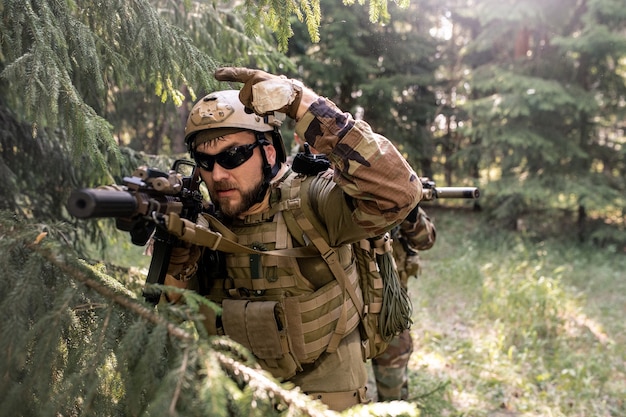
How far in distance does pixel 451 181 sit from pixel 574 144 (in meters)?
5.10

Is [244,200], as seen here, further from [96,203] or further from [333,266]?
[96,203]

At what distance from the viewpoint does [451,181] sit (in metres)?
16.3

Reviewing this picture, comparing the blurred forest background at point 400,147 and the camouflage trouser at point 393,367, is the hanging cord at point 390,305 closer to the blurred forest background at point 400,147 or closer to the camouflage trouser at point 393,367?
the blurred forest background at point 400,147

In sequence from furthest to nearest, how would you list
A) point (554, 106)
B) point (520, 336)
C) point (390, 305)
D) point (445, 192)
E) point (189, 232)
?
point (554, 106) < point (520, 336) < point (445, 192) < point (390, 305) < point (189, 232)

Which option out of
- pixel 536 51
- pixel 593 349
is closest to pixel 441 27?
pixel 536 51

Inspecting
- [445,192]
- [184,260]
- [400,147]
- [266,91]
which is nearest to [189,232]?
[184,260]

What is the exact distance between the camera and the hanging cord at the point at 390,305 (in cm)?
296

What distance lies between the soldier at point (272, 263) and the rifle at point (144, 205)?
7.5 inches

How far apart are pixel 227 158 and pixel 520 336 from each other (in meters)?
5.75

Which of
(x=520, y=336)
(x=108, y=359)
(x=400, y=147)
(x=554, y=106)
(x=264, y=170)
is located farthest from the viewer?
(x=400, y=147)

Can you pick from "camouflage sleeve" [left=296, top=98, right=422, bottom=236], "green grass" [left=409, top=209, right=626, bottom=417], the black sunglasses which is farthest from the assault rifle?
"green grass" [left=409, top=209, right=626, bottom=417]

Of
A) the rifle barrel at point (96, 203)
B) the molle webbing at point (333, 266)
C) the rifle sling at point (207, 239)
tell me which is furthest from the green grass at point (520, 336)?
the rifle barrel at point (96, 203)

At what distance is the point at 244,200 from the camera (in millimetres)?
2625

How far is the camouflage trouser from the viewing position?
452 cm
